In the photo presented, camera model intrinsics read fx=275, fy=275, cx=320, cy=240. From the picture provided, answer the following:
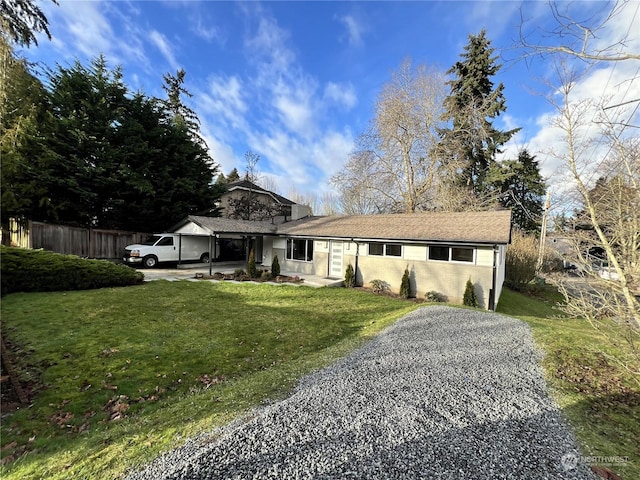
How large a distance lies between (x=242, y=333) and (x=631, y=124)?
24.0 feet

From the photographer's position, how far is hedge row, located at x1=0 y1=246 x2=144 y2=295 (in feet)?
29.4

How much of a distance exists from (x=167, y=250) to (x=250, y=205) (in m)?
11.1

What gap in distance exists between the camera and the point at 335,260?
1477 cm

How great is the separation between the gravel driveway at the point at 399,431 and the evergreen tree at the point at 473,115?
21256mm

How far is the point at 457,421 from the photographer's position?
3.04 meters

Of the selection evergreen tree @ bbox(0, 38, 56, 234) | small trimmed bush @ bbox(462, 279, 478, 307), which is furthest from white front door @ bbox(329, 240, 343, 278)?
evergreen tree @ bbox(0, 38, 56, 234)

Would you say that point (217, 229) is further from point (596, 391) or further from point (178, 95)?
point (178, 95)

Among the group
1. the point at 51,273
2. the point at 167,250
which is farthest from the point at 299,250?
the point at 51,273

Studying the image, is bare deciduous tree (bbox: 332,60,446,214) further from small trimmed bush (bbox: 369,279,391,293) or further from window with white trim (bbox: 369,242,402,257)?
small trimmed bush (bbox: 369,279,391,293)

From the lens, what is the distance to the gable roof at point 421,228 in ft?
35.1

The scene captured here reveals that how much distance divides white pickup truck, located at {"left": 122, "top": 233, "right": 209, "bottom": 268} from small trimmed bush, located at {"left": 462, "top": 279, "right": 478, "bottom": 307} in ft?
49.7

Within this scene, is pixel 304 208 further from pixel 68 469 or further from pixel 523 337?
pixel 68 469

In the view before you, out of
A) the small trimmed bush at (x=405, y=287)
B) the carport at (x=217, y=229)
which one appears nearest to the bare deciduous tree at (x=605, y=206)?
the small trimmed bush at (x=405, y=287)

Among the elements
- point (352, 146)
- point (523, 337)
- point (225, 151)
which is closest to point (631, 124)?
point (523, 337)
